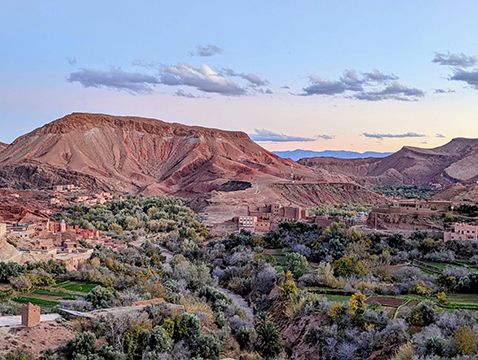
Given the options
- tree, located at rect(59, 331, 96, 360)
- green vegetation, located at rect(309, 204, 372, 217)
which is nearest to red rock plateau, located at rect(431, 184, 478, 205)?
green vegetation, located at rect(309, 204, 372, 217)

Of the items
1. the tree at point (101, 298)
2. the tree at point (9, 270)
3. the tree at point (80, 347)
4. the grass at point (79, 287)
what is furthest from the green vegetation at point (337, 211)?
the tree at point (80, 347)

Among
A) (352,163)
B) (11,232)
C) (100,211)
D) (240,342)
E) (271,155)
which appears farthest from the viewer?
(352,163)

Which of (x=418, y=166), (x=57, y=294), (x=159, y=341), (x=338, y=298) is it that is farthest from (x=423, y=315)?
(x=418, y=166)

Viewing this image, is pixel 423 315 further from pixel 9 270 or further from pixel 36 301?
pixel 9 270

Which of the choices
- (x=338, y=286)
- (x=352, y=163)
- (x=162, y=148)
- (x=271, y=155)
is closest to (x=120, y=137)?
(x=162, y=148)

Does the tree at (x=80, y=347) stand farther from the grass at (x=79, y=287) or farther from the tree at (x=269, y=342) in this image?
the grass at (x=79, y=287)

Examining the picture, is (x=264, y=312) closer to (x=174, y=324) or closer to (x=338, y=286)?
(x=338, y=286)
